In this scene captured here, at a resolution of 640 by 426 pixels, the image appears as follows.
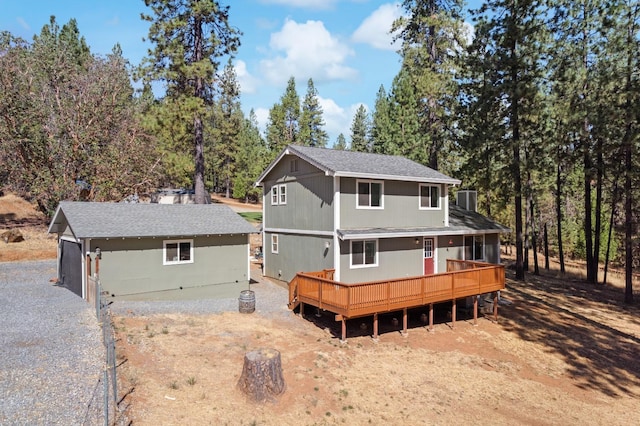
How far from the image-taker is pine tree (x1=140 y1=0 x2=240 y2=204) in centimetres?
2573

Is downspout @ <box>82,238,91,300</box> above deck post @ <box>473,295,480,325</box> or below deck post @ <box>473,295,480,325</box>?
above

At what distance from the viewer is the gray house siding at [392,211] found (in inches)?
738

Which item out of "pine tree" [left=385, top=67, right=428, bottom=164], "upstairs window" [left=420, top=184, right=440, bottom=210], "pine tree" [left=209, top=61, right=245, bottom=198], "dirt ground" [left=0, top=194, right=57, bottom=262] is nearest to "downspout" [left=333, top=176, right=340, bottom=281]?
"upstairs window" [left=420, top=184, right=440, bottom=210]

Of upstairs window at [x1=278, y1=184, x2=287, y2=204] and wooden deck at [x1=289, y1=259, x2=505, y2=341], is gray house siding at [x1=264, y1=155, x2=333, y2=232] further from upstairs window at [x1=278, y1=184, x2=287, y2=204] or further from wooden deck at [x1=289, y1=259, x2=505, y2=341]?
wooden deck at [x1=289, y1=259, x2=505, y2=341]

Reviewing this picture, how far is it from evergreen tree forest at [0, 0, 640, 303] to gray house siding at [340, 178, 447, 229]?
7.24 meters

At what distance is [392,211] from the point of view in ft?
66.1

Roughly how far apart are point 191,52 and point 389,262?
19.1 metres

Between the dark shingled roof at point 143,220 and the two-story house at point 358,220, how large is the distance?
3026mm

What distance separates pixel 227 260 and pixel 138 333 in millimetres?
6838

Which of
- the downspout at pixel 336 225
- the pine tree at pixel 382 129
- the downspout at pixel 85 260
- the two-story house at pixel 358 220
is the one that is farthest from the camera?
the pine tree at pixel 382 129

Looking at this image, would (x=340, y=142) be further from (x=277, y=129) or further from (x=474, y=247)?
(x=474, y=247)

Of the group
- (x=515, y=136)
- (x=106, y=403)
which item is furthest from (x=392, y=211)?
(x=106, y=403)

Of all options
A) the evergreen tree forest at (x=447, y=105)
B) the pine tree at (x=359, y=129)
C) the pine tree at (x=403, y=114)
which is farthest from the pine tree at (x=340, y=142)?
the evergreen tree forest at (x=447, y=105)

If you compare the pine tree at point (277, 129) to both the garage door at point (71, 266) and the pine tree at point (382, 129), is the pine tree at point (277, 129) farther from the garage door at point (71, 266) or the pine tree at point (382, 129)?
the garage door at point (71, 266)
